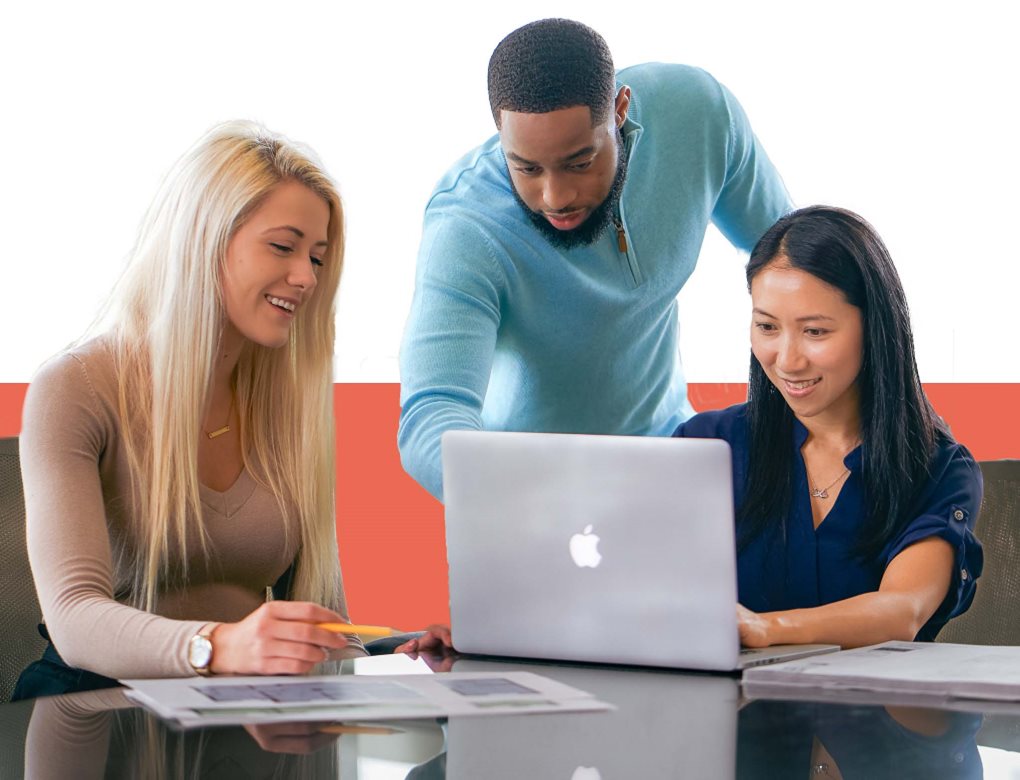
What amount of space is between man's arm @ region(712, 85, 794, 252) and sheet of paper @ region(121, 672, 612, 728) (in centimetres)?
128

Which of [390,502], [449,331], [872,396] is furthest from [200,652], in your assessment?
[390,502]

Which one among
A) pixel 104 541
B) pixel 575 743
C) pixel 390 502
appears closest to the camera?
pixel 575 743

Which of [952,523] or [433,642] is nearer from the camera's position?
[433,642]

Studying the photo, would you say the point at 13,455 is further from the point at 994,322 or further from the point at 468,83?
the point at 994,322

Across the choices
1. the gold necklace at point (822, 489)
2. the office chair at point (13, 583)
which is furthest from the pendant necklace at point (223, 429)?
the gold necklace at point (822, 489)

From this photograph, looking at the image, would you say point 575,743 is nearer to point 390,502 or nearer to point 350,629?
point 350,629

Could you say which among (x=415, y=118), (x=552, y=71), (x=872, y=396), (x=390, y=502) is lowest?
(x=390, y=502)

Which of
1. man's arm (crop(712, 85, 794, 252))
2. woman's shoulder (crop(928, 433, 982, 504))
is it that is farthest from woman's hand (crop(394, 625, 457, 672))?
man's arm (crop(712, 85, 794, 252))

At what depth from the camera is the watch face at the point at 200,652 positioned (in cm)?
133

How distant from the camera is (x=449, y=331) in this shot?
6.76 ft

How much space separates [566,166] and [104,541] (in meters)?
0.86

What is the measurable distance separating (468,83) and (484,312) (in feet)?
5.36

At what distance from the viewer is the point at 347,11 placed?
354cm

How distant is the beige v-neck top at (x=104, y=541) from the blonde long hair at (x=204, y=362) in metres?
0.02
